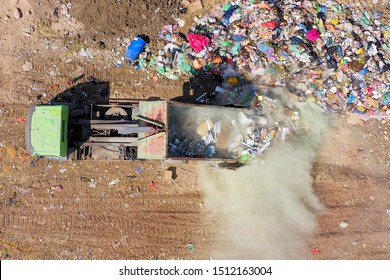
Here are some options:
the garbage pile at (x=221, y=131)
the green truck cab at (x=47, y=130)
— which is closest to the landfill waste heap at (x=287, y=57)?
the garbage pile at (x=221, y=131)

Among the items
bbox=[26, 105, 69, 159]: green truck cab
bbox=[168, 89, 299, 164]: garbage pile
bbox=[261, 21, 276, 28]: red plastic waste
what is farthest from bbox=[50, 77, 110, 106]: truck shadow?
bbox=[261, 21, 276, 28]: red plastic waste

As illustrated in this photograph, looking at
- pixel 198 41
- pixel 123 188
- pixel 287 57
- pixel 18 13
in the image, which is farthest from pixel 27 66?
pixel 287 57

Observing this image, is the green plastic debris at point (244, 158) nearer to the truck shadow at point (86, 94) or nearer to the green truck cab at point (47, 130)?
the truck shadow at point (86, 94)

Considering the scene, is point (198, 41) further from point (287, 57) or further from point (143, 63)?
point (287, 57)

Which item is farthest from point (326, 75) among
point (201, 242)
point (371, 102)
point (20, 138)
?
point (20, 138)

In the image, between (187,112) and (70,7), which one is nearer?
(187,112)

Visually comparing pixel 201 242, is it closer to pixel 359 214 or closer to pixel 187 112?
pixel 187 112

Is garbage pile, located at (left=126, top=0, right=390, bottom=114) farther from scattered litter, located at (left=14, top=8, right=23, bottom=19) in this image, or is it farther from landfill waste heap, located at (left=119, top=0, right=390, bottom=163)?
scattered litter, located at (left=14, top=8, right=23, bottom=19)
